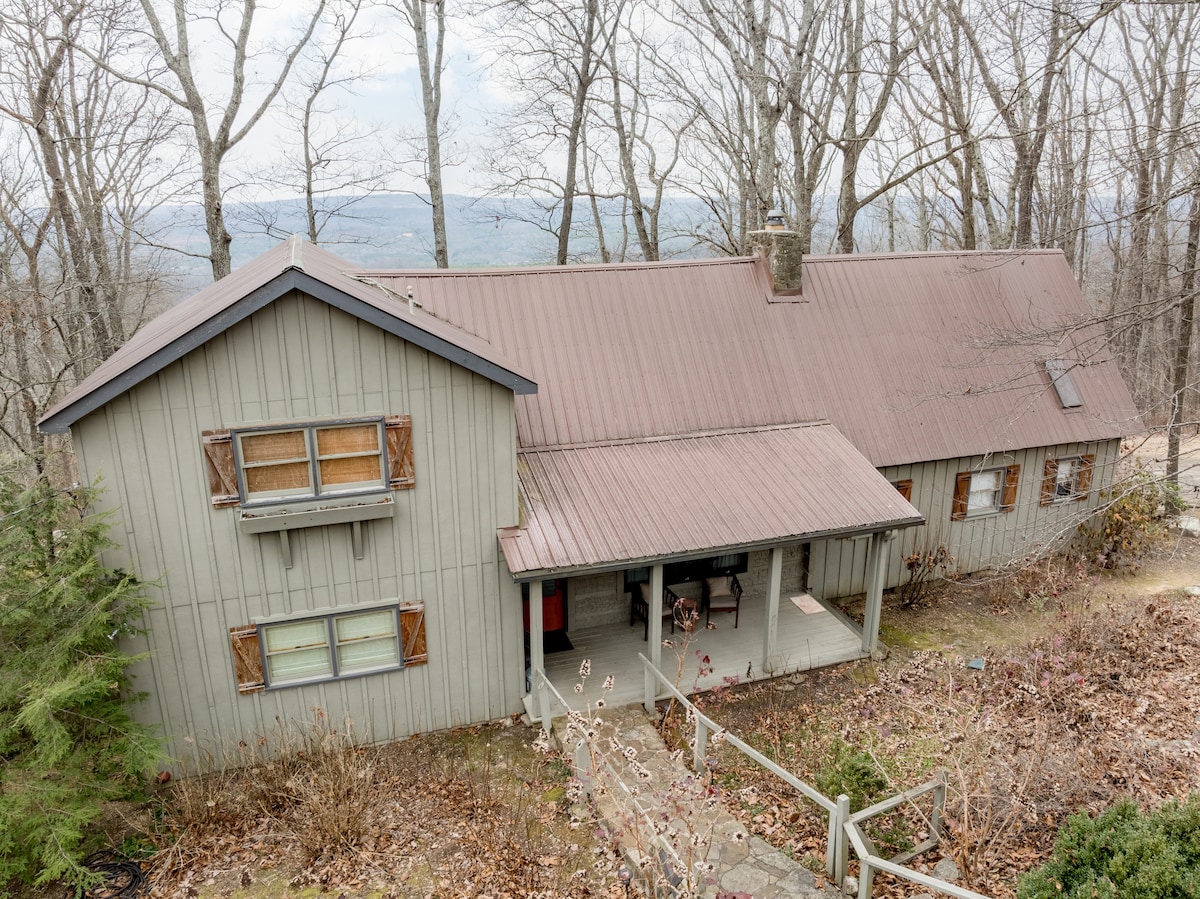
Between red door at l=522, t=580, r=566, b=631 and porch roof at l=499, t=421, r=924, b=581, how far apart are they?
1.98 metres

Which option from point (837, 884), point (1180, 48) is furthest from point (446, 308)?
point (1180, 48)

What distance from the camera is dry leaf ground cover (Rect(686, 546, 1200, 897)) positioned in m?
7.40

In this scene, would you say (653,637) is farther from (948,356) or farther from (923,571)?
(948,356)

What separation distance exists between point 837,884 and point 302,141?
2521 cm

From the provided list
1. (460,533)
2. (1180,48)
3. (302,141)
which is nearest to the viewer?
(460,533)

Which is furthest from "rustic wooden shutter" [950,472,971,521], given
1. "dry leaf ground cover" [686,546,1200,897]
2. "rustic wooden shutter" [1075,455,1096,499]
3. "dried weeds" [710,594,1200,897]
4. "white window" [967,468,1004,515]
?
"rustic wooden shutter" [1075,455,1096,499]

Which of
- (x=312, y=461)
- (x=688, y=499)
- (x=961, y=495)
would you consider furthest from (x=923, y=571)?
(x=312, y=461)

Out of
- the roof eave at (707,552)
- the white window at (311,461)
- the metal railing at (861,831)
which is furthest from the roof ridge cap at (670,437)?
the metal railing at (861,831)

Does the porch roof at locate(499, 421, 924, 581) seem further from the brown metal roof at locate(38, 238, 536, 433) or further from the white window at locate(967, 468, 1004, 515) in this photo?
the white window at locate(967, 468, 1004, 515)

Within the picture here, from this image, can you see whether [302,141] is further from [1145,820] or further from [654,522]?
[1145,820]

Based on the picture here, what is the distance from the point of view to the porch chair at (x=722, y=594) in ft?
40.6

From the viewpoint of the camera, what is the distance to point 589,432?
479 inches

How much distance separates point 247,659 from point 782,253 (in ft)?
36.6

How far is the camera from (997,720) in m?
9.61
